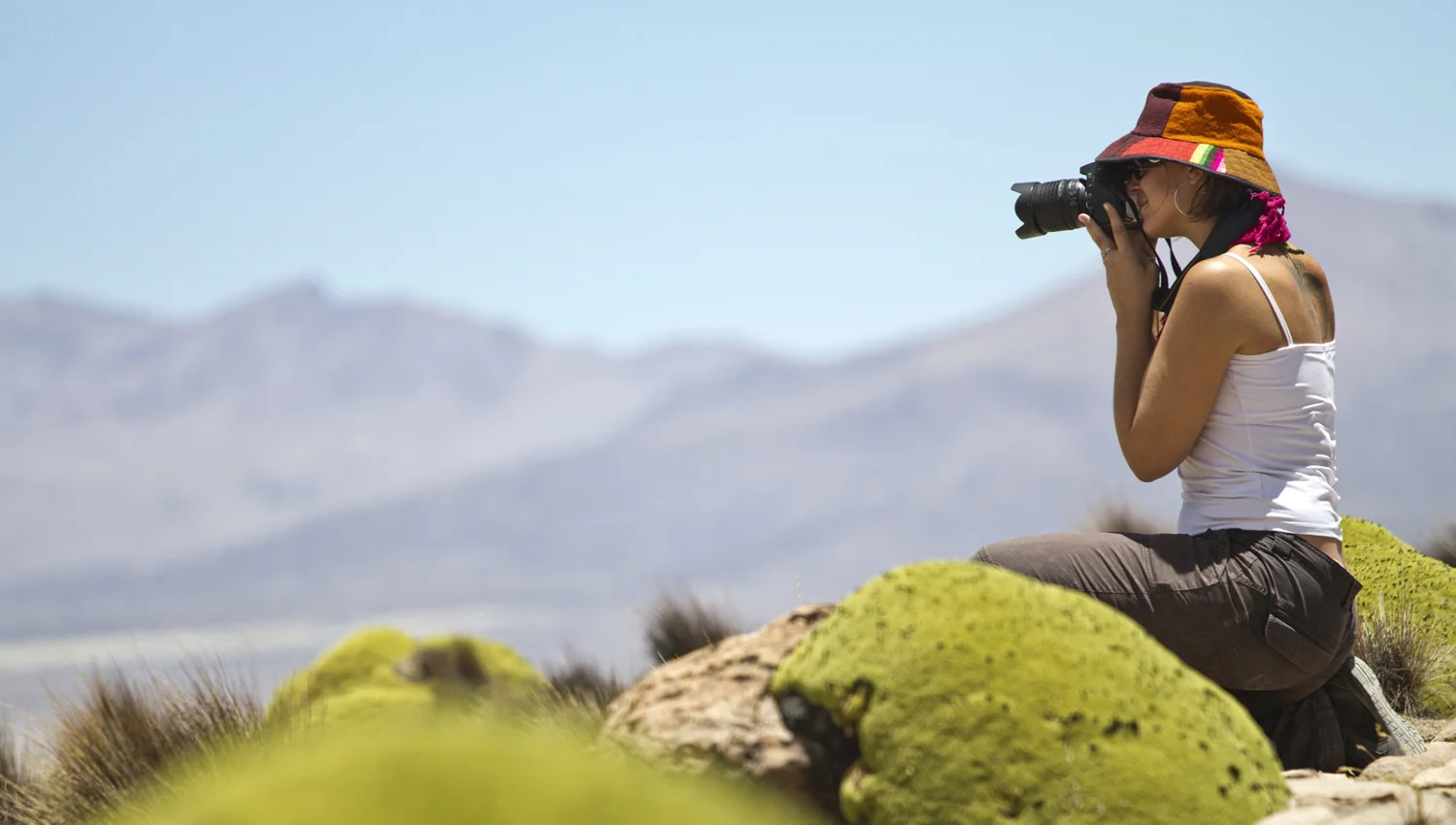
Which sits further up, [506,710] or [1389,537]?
[506,710]

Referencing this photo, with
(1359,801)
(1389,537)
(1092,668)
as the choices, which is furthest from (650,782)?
(1389,537)

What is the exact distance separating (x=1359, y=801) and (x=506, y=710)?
259cm

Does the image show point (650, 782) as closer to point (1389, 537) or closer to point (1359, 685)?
point (1359, 685)

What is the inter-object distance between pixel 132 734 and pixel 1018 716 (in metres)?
3.15

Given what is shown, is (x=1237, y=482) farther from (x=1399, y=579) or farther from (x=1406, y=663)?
(x=1399, y=579)

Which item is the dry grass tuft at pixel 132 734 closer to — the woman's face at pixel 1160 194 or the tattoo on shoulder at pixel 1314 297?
the woman's face at pixel 1160 194

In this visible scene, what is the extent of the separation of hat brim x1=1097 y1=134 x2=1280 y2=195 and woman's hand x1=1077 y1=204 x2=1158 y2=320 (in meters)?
0.18

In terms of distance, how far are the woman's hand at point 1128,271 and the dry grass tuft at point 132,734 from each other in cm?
294

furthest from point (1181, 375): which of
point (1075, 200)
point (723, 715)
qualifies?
point (723, 715)

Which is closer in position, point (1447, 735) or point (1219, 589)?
point (1219, 589)

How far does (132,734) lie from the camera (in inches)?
170

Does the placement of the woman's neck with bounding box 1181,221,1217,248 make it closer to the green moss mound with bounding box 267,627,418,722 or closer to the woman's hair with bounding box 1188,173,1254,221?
the woman's hair with bounding box 1188,173,1254,221

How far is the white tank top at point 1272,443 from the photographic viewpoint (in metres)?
3.32

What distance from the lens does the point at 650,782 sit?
5.21 ft
